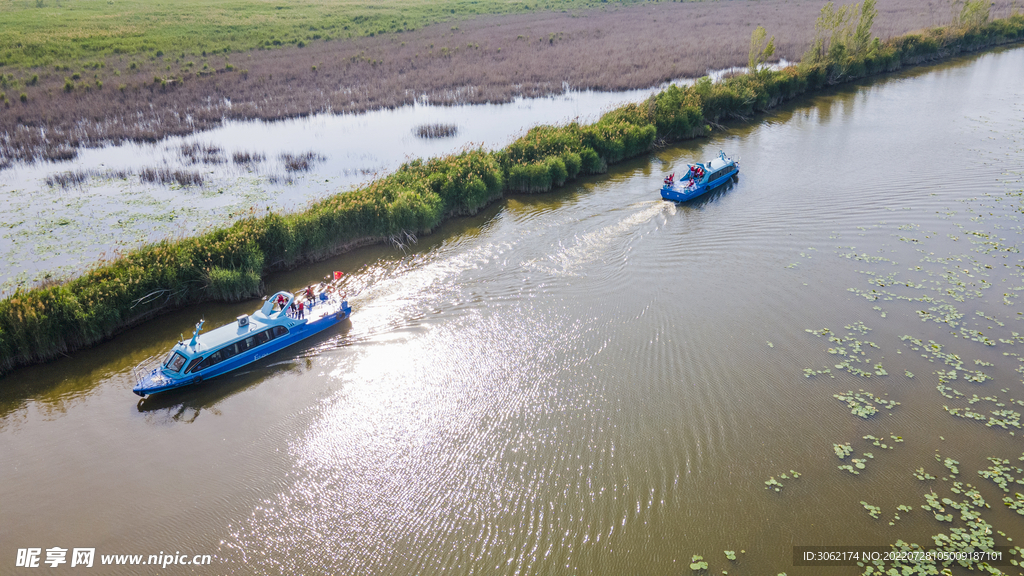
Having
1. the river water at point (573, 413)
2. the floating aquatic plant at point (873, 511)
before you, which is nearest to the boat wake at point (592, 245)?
the river water at point (573, 413)

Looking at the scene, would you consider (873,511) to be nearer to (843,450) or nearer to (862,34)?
(843,450)

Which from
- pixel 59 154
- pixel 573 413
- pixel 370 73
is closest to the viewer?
pixel 573 413

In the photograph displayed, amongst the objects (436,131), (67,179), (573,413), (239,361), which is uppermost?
(67,179)

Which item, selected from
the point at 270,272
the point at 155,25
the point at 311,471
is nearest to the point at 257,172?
the point at 270,272

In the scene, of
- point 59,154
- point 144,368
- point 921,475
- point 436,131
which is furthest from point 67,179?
point 921,475

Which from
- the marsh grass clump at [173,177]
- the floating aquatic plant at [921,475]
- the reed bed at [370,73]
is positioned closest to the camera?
the floating aquatic plant at [921,475]

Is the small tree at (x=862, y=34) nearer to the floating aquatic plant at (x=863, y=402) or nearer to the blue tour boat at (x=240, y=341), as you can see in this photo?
the floating aquatic plant at (x=863, y=402)
